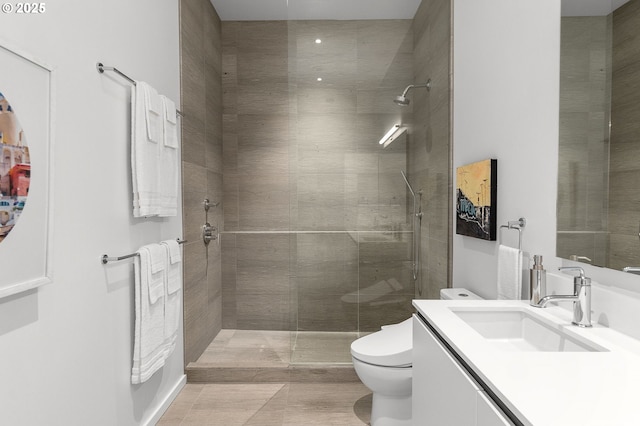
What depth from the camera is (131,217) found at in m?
1.90

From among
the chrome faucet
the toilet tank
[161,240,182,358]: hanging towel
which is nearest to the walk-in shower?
the toilet tank

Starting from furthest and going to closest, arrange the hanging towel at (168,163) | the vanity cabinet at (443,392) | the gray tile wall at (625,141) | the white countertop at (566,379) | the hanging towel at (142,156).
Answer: the hanging towel at (168,163)
the hanging towel at (142,156)
the gray tile wall at (625,141)
the vanity cabinet at (443,392)
the white countertop at (566,379)

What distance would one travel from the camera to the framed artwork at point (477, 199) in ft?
6.19

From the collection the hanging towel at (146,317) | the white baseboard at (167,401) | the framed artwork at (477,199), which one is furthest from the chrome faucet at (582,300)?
the white baseboard at (167,401)

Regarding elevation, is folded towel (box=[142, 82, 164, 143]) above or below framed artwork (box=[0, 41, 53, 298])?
above

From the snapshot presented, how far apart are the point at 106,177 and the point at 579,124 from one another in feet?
6.12

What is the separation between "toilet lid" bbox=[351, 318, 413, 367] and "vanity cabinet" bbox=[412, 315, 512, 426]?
1.29 ft

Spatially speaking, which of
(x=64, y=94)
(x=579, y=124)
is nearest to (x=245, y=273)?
(x=64, y=94)

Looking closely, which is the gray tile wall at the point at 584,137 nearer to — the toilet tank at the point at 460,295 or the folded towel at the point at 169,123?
the toilet tank at the point at 460,295

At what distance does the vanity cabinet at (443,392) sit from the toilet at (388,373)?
39cm

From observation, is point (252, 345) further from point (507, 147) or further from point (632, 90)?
point (632, 90)

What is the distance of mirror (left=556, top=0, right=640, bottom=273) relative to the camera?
108 centimetres

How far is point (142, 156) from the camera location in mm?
1830

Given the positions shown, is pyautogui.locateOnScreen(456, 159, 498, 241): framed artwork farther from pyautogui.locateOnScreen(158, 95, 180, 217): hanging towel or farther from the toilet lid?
pyautogui.locateOnScreen(158, 95, 180, 217): hanging towel
